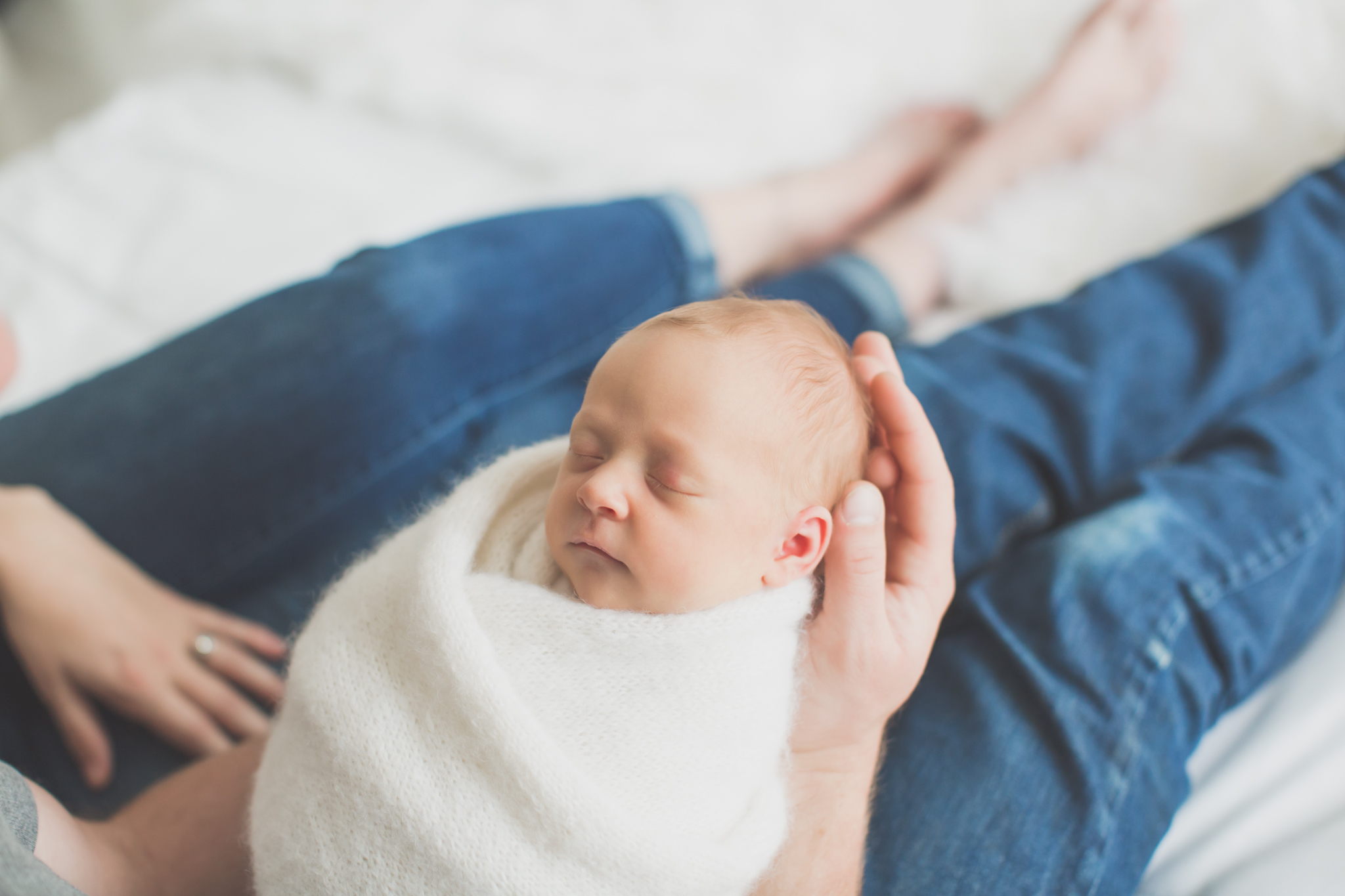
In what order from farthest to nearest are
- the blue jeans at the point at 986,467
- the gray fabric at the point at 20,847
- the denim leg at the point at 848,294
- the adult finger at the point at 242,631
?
the denim leg at the point at 848,294, the adult finger at the point at 242,631, the blue jeans at the point at 986,467, the gray fabric at the point at 20,847

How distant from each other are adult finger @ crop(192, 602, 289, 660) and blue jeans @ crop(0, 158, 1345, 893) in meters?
0.04

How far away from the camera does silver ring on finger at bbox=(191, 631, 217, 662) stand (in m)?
0.73

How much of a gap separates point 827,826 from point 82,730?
Answer: 58cm

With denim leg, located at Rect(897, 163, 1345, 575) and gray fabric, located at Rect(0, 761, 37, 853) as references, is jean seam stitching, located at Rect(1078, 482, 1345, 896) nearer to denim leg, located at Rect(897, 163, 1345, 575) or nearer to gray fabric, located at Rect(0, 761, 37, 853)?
denim leg, located at Rect(897, 163, 1345, 575)

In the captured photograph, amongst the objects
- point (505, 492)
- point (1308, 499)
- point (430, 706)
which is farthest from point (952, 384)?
point (430, 706)

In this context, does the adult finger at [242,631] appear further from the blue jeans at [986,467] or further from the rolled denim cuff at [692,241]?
the rolled denim cuff at [692,241]

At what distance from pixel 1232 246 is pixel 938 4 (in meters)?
0.77

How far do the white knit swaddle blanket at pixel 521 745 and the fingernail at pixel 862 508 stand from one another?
0.18ft

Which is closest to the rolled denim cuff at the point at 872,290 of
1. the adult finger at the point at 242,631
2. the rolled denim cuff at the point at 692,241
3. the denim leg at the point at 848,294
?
the denim leg at the point at 848,294

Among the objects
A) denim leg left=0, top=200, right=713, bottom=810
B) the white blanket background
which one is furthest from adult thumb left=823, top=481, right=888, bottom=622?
the white blanket background

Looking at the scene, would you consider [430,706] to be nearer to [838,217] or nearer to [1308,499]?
[1308,499]

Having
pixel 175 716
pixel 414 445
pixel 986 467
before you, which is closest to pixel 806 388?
pixel 986 467

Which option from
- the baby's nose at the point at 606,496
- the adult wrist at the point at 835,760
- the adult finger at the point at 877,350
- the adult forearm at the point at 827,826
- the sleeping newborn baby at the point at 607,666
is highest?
the adult finger at the point at 877,350

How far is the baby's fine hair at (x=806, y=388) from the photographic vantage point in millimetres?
542
